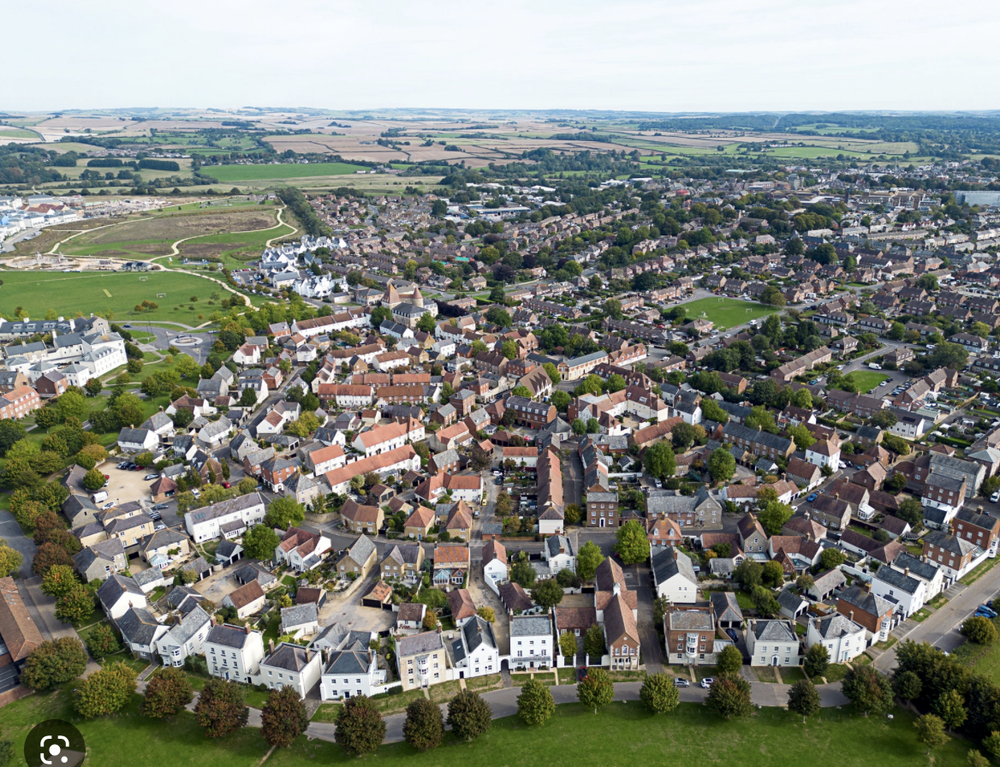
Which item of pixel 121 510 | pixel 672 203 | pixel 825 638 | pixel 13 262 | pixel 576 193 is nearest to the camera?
pixel 825 638

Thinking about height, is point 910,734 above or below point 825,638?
below

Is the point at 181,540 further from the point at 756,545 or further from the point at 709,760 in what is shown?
the point at 756,545

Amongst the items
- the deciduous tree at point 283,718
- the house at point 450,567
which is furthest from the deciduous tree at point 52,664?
the house at point 450,567

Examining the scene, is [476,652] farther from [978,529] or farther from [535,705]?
[978,529]

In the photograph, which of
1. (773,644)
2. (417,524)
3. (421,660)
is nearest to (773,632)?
(773,644)

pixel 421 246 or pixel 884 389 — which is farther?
pixel 421 246

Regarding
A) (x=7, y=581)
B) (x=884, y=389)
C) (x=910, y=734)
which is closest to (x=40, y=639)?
(x=7, y=581)

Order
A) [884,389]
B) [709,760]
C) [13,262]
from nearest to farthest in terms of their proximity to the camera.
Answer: [709,760], [884,389], [13,262]
